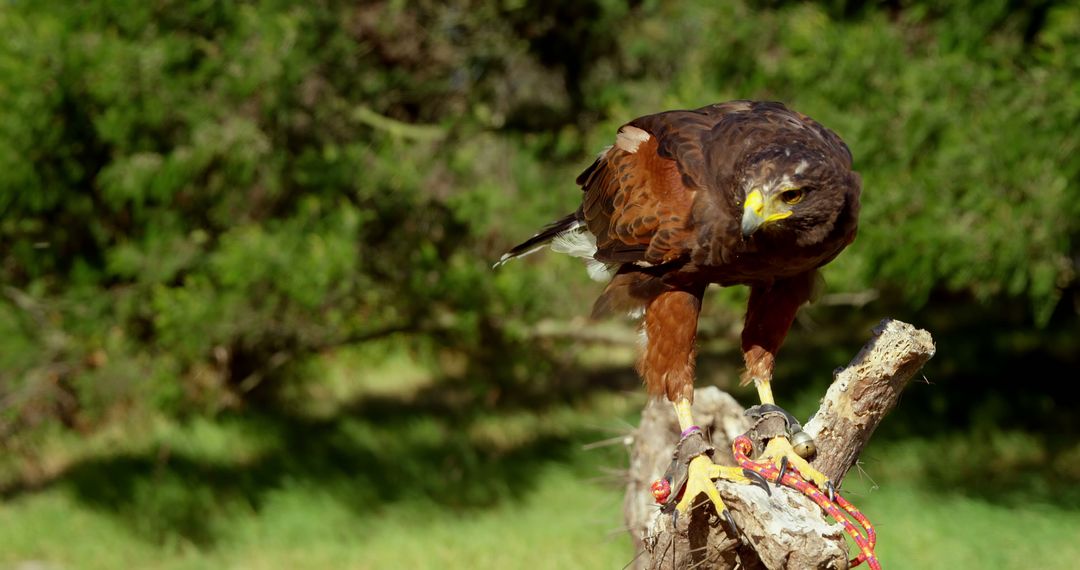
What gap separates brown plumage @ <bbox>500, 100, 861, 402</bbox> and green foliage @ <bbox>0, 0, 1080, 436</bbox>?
9.18 feet

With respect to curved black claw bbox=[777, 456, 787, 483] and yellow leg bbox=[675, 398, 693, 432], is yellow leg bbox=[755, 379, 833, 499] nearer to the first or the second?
curved black claw bbox=[777, 456, 787, 483]

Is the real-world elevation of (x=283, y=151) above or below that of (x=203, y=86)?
below

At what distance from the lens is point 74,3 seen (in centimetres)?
605

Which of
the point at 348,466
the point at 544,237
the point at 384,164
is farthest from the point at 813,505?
the point at 348,466

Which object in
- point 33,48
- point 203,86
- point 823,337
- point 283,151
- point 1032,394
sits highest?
point 33,48

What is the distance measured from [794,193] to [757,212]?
0.13 metres

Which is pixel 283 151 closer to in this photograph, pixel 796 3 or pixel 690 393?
pixel 796 3

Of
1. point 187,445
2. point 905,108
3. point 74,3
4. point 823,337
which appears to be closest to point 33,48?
point 74,3

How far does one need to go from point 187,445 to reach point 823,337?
22.1ft

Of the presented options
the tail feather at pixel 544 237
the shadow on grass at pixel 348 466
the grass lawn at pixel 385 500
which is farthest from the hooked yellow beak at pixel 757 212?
the shadow on grass at pixel 348 466

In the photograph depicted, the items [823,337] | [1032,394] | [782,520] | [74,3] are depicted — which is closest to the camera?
[782,520]

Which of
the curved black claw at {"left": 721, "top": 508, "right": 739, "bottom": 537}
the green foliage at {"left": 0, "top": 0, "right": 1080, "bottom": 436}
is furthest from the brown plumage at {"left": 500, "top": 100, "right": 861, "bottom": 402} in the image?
the green foliage at {"left": 0, "top": 0, "right": 1080, "bottom": 436}

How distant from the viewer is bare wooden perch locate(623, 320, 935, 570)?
2119mm

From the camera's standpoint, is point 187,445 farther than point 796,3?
Yes
